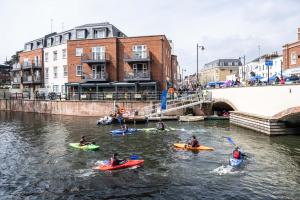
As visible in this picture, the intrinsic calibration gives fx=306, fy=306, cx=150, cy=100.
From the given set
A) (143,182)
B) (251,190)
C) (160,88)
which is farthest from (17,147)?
(160,88)

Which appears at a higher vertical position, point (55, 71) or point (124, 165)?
point (55, 71)

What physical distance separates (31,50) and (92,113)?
29.7 meters

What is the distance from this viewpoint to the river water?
1424 cm

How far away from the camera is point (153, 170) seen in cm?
1767

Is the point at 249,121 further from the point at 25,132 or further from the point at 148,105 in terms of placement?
the point at 25,132

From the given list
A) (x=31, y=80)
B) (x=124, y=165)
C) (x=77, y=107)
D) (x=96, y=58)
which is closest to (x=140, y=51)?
(x=96, y=58)

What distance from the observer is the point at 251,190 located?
47.1ft

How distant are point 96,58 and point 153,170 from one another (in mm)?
37671

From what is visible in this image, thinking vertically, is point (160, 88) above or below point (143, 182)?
above

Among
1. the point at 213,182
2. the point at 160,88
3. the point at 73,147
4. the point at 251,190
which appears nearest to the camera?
the point at 251,190

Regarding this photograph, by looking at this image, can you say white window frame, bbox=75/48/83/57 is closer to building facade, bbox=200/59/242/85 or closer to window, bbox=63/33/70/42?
window, bbox=63/33/70/42

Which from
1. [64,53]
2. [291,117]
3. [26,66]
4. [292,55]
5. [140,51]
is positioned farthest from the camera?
[26,66]

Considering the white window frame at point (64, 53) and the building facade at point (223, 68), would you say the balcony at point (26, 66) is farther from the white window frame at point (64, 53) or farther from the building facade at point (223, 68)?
the building facade at point (223, 68)

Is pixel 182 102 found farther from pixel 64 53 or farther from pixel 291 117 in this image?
pixel 64 53
